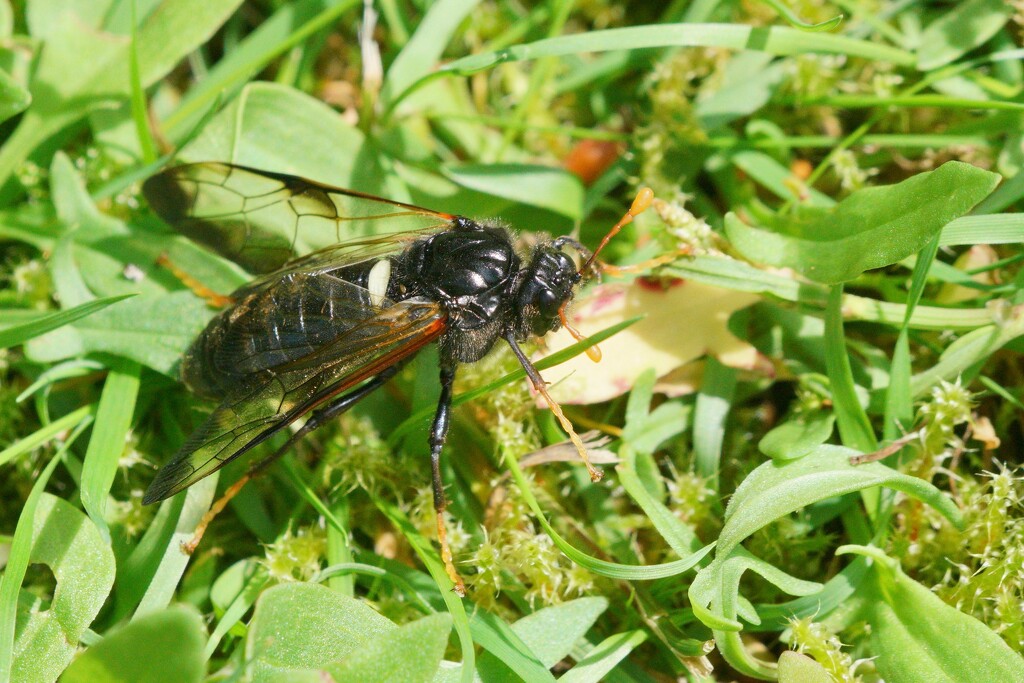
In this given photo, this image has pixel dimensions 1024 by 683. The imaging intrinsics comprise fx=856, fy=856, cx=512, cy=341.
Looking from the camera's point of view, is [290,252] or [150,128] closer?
[290,252]

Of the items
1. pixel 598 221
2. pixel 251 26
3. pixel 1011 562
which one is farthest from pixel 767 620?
pixel 251 26

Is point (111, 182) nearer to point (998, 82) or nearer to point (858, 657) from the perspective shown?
point (858, 657)

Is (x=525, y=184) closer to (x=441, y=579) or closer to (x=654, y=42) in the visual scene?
(x=654, y=42)

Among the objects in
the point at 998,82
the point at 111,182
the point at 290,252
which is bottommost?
the point at 998,82

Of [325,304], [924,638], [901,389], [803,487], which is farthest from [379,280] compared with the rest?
[924,638]

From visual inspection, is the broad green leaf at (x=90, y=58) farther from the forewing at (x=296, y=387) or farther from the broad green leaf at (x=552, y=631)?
the broad green leaf at (x=552, y=631)

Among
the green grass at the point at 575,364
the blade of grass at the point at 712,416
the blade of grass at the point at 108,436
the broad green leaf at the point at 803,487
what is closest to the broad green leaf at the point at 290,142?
the green grass at the point at 575,364
